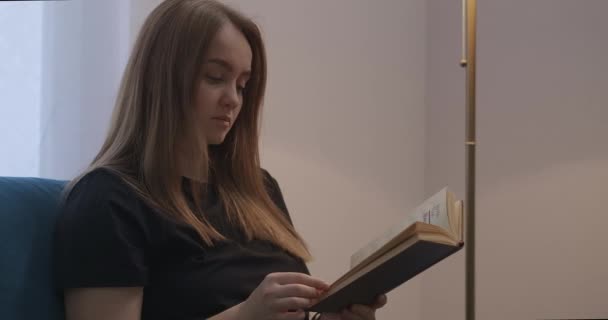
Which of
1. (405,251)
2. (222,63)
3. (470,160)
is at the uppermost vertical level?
(222,63)

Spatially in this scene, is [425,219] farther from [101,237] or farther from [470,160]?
[470,160]

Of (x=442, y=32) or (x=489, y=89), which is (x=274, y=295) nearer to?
(x=489, y=89)

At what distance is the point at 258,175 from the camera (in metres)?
1.35

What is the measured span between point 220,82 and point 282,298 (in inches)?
17.0

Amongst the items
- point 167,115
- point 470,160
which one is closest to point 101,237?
point 167,115

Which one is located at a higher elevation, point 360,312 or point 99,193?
point 99,193

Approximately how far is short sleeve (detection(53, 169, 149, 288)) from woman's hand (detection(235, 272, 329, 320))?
174mm

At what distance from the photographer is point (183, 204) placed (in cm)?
110

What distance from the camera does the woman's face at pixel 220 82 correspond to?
1.15 meters

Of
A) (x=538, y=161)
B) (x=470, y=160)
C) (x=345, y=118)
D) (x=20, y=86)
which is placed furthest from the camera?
(x=345, y=118)

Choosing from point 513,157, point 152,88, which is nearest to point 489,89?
point 513,157

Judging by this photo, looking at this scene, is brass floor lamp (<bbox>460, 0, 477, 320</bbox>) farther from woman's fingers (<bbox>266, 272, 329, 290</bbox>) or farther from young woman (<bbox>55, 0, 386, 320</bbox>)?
woman's fingers (<bbox>266, 272, 329, 290</bbox>)

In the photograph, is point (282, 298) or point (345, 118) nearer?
point (282, 298)

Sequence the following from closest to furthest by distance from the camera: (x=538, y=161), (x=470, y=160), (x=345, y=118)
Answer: (x=470, y=160) < (x=538, y=161) < (x=345, y=118)
